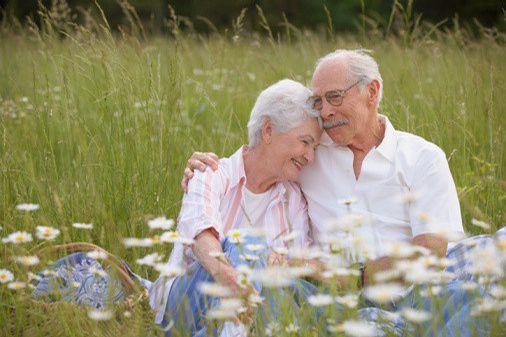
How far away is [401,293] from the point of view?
2818 mm

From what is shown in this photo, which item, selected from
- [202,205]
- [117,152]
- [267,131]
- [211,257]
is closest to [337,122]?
[267,131]

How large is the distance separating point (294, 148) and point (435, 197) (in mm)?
603

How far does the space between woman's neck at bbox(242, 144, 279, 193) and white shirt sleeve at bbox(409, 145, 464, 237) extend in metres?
0.60

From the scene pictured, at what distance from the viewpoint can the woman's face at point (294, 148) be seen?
3.12m

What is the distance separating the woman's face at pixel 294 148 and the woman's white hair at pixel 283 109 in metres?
0.03

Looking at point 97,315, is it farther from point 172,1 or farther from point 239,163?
point 172,1

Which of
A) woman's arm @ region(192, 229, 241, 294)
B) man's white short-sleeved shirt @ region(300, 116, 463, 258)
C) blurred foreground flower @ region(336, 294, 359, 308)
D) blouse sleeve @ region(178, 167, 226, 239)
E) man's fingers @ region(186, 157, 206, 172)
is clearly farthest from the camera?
man's fingers @ region(186, 157, 206, 172)

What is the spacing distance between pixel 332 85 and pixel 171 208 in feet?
3.23

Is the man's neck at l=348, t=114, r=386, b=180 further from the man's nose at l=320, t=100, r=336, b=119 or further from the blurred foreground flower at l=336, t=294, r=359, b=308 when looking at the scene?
the blurred foreground flower at l=336, t=294, r=359, b=308

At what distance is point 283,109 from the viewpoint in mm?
3117

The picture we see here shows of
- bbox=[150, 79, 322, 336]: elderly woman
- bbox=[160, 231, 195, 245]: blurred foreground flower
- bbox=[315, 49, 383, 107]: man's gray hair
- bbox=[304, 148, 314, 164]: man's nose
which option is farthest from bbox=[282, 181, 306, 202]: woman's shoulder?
bbox=[160, 231, 195, 245]: blurred foreground flower

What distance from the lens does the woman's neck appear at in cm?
316

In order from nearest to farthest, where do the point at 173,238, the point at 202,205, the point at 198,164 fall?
→ the point at 173,238, the point at 202,205, the point at 198,164

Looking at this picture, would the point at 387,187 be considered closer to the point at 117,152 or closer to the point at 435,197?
the point at 435,197
